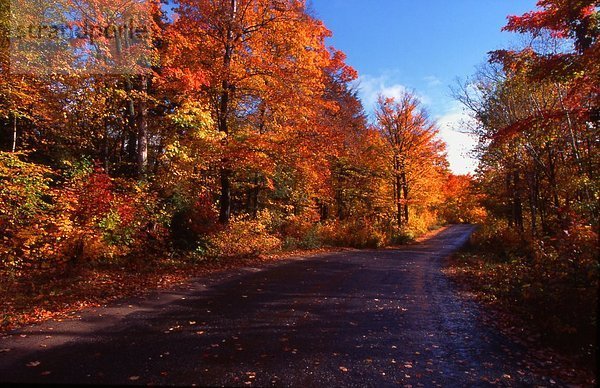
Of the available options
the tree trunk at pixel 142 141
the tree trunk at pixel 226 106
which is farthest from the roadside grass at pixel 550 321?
the tree trunk at pixel 142 141

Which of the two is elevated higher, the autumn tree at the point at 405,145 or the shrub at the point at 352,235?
the autumn tree at the point at 405,145

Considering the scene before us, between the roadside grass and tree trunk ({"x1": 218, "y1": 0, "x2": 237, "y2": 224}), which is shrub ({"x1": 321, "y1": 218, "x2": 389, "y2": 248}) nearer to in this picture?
tree trunk ({"x1": 218, "y1": 0, "x2": 237, "y2": 224})

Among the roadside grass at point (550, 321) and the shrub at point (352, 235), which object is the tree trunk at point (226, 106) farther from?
the roadside grass at point (550, 321)

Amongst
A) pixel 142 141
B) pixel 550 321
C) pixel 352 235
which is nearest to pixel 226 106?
pixel 142 141

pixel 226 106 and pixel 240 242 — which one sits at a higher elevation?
pixel 226 106

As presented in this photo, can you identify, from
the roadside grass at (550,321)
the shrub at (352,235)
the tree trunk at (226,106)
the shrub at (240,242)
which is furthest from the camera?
the shrub at (352,235)

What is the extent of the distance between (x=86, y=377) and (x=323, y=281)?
24.0 ft

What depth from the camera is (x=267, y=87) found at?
14.8 metres

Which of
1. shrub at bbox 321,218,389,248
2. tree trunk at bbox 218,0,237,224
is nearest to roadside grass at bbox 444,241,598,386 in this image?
tree trunk at bbox 218,0,237,224

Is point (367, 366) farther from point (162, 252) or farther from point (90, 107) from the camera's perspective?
point (90, 107)

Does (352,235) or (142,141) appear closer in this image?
(142,141)

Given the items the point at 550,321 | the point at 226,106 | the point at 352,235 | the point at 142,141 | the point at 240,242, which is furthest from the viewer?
the point at 352,235

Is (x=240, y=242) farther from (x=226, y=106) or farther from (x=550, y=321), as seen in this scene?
(x=550, y=321)

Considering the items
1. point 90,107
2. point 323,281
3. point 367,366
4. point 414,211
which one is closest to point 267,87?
point 90,107
